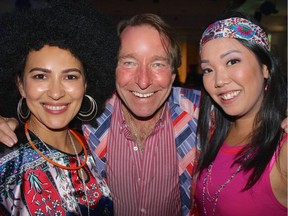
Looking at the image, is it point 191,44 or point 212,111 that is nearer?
point 212,111

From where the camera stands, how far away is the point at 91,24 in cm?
224

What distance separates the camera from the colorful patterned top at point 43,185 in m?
1.66

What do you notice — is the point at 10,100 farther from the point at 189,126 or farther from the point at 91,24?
the point at 189,126

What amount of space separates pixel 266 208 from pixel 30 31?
1846 mm

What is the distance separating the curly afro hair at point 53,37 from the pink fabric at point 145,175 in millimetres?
642

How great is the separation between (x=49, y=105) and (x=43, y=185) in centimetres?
49

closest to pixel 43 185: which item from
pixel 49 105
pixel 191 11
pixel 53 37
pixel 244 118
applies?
pixel 49 105

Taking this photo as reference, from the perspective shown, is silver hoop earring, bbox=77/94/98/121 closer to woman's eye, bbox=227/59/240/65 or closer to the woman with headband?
the woman with headband

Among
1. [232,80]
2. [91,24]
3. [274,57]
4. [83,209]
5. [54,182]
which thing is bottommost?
[83,209]

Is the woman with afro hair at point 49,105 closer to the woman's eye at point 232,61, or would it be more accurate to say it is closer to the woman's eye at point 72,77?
the woman's eye at point 72,77

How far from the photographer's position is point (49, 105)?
1.93 m

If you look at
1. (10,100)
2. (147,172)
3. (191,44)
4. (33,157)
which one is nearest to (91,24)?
(10,100)

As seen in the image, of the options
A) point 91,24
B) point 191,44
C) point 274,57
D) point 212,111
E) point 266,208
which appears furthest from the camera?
point 191,44

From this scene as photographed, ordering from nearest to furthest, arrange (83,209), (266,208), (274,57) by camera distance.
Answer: (266,208) → (83,209) → (274,57)
